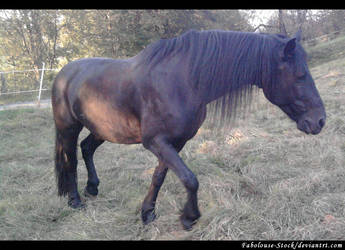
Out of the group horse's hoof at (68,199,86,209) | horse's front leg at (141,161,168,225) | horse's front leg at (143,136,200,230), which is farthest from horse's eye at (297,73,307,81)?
horse's hoof at (68,199,86,209)

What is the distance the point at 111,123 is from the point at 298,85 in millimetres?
1870

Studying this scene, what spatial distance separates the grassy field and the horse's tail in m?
0.14

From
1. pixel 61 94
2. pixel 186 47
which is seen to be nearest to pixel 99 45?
pixel 61 94

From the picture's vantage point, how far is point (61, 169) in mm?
3389

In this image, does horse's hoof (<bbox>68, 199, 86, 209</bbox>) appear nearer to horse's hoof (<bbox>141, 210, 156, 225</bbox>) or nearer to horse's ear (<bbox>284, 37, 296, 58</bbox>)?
horse's hoof (<bbox>141, 210, 156, 225</bbox>)

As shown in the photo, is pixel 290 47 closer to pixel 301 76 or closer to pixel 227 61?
pixel 301 76

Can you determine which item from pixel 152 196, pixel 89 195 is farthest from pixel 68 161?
pixel 152 196

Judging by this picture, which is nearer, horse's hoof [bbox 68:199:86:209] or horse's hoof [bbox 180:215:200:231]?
horse's hoof [bbox 180:215:200:231]

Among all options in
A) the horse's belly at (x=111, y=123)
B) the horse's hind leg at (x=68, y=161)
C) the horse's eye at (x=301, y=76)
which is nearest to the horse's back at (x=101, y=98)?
the horse's belly at (x=111, y=123)

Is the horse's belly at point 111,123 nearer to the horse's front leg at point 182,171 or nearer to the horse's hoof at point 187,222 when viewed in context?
the horse's front leg at point 182,171

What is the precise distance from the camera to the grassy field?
240cm

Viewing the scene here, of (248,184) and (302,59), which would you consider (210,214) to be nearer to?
(248,184)

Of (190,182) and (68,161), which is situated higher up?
(190,182)

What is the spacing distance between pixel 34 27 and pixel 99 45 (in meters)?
5.02
